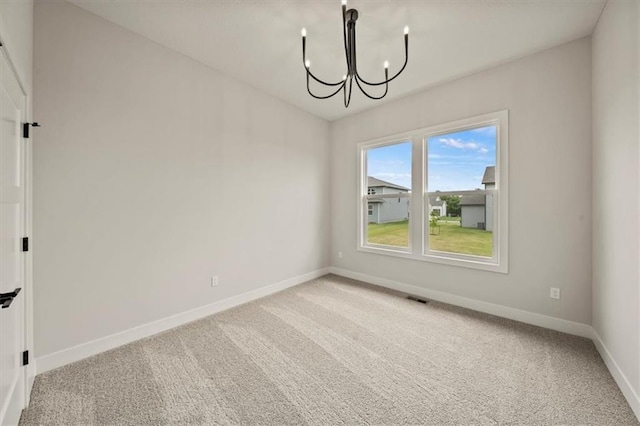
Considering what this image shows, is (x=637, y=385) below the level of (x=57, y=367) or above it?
above

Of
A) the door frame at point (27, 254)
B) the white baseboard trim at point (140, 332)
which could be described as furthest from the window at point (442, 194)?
the door frame at point (27, 254)

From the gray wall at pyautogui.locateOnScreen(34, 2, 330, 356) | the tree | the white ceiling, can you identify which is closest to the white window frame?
the tree

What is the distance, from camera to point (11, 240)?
1.42 m

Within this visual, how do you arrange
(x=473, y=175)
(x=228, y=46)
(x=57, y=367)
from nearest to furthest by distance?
(x=57, y=367), (x=228, y=46), (x=473, y=175)

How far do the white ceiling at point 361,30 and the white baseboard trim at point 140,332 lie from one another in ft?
9.15

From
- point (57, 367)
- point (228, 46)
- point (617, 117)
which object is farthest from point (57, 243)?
point (617, 117)

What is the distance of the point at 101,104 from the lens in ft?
7.16

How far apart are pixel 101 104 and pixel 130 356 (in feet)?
7.10

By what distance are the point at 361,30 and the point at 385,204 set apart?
2449 mm

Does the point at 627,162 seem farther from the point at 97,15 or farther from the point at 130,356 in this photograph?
the point at 97,15

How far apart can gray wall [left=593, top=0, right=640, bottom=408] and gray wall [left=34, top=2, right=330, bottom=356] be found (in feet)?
11.1

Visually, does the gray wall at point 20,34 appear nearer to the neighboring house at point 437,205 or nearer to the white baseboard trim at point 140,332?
the white baseboard trim at point 140,332

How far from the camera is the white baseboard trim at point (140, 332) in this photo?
1973mm

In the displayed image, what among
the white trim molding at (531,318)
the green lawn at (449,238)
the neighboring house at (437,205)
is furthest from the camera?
the neighboring house at (437,205)
